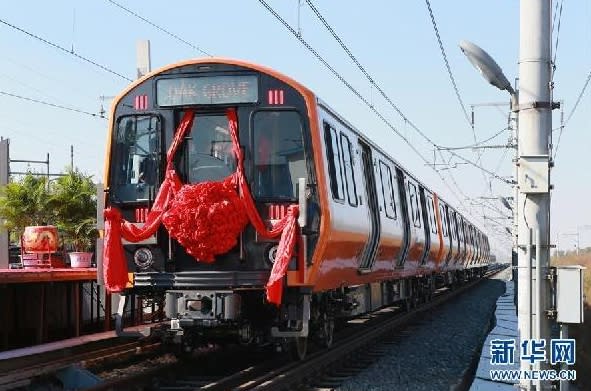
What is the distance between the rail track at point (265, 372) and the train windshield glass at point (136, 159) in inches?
78.3

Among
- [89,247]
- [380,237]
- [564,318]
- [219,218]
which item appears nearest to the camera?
[564,318]

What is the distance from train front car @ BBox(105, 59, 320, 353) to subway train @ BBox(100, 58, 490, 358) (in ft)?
0.04

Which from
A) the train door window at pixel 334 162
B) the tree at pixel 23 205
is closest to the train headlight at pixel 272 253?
the train door window at pixel 334 162

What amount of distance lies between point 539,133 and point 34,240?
30.5 feet

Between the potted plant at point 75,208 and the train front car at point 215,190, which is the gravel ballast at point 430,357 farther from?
the potted plant at point 75,208

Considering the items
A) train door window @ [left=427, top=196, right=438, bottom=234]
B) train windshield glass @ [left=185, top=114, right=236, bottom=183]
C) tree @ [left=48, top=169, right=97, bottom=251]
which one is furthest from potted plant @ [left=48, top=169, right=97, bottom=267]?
train windshield glass @ [left=185, top=114, right=236, bottom=183]

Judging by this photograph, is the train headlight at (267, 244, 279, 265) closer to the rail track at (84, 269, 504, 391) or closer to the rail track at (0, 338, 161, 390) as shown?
the rail track at (84, 269, 504, 391)

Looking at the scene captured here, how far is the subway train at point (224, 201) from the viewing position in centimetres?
902

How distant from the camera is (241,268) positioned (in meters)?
9.19

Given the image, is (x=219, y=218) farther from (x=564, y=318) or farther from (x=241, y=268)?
(x=564, y=318)

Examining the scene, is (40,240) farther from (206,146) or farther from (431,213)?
(431,213)

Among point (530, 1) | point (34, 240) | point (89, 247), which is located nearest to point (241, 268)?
point (530, 1)

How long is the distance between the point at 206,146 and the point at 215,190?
669 millimetres
